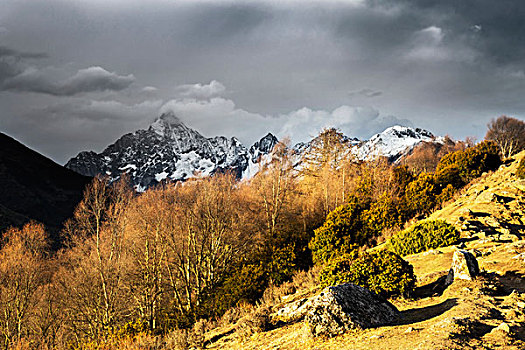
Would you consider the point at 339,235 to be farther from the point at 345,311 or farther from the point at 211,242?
the point at 345,311

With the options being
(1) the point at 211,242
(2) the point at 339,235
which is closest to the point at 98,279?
(1) the point at 211,242

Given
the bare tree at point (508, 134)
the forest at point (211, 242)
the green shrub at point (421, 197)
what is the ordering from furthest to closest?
the bare tree at point (508, 134), the green shrub at point (421, 197), the forest at point (211, 242)

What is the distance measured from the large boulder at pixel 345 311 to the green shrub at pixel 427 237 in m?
8.47

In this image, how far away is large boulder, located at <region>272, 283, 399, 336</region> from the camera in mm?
6773

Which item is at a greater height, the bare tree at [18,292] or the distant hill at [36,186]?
the distant hill at [36,186]

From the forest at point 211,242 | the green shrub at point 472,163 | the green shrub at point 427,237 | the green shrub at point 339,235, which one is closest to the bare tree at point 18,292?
the forest at point 211,242

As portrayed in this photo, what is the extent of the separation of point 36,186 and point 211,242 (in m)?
136

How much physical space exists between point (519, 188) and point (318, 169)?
80.1 ft

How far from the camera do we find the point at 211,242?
30875 mm

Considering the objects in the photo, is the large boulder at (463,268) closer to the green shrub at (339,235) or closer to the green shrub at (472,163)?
the green shrub at (339,235)

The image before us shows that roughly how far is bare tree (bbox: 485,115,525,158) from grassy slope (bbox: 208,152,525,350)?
60341mm

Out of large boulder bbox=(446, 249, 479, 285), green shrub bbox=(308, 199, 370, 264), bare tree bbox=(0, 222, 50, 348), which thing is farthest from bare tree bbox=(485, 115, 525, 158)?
bare tree bbox=(0, 222, 50, 348)

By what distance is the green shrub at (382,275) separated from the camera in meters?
9.17

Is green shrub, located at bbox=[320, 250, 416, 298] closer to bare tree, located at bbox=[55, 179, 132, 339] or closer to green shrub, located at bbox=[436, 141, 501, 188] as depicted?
bare tree, located at bbox=[55, 179, 132, 339]
